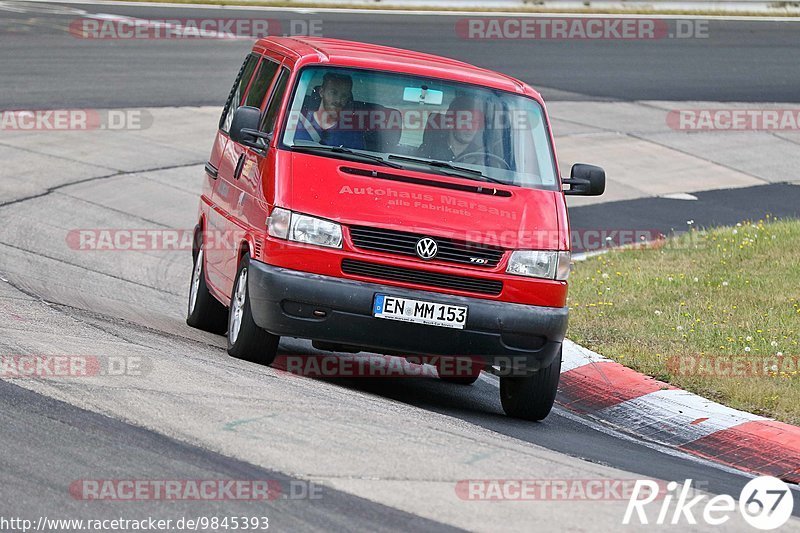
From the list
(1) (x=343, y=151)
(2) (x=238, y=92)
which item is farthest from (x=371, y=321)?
(2) (x=238, y=92)

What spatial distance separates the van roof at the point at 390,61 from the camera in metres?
8.96

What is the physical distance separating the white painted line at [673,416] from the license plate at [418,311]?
60.2 inches

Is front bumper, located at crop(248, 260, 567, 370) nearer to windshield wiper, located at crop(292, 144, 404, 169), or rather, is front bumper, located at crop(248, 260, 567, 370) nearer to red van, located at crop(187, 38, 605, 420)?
red van, located at crop(187, 38, 605, 420)

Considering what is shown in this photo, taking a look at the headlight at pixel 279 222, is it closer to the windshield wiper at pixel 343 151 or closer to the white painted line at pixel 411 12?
the windshield wiper at pixel 343 151

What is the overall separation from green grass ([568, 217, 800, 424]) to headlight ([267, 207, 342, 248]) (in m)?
2.76

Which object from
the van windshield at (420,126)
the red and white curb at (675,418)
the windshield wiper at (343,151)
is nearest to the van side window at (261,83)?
the van windshield at (420,126)

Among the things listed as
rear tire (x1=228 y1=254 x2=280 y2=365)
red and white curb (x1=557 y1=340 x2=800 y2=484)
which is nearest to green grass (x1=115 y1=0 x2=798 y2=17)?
red and white curb (x1=557 y1=340 x2=800 y2=484)

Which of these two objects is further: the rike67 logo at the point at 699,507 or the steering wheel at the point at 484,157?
the steering wheel at the point at 484,157

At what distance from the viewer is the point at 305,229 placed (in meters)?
8.02

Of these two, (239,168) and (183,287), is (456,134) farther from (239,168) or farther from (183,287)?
(183,287)

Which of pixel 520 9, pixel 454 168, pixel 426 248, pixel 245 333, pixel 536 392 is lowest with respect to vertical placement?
pixel 536 392

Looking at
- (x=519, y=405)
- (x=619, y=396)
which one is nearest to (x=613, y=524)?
(x=519, y=405)

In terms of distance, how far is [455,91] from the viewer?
898cm

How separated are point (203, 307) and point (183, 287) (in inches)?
98.3
